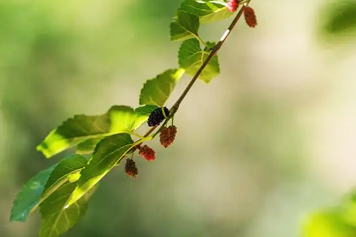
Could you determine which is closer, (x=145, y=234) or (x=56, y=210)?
(x=56, y=210)

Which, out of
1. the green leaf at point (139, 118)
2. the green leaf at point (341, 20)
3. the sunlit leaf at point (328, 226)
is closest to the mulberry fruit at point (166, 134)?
the green leaf at point (139, 118)

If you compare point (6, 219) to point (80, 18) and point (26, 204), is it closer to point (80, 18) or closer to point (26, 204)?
point (80, 18)

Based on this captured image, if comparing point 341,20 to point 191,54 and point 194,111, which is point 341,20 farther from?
point 194,111

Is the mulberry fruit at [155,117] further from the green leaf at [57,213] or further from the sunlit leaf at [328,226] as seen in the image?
the sunlit leaf at [328,226]

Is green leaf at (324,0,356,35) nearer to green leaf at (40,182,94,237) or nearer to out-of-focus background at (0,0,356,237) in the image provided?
green leaf at (40,182,94,237)

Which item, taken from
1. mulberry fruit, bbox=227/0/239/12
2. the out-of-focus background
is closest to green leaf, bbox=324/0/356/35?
mulberry fruit, bbox=227/0/239/12

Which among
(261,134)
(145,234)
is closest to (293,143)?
(261,134)
